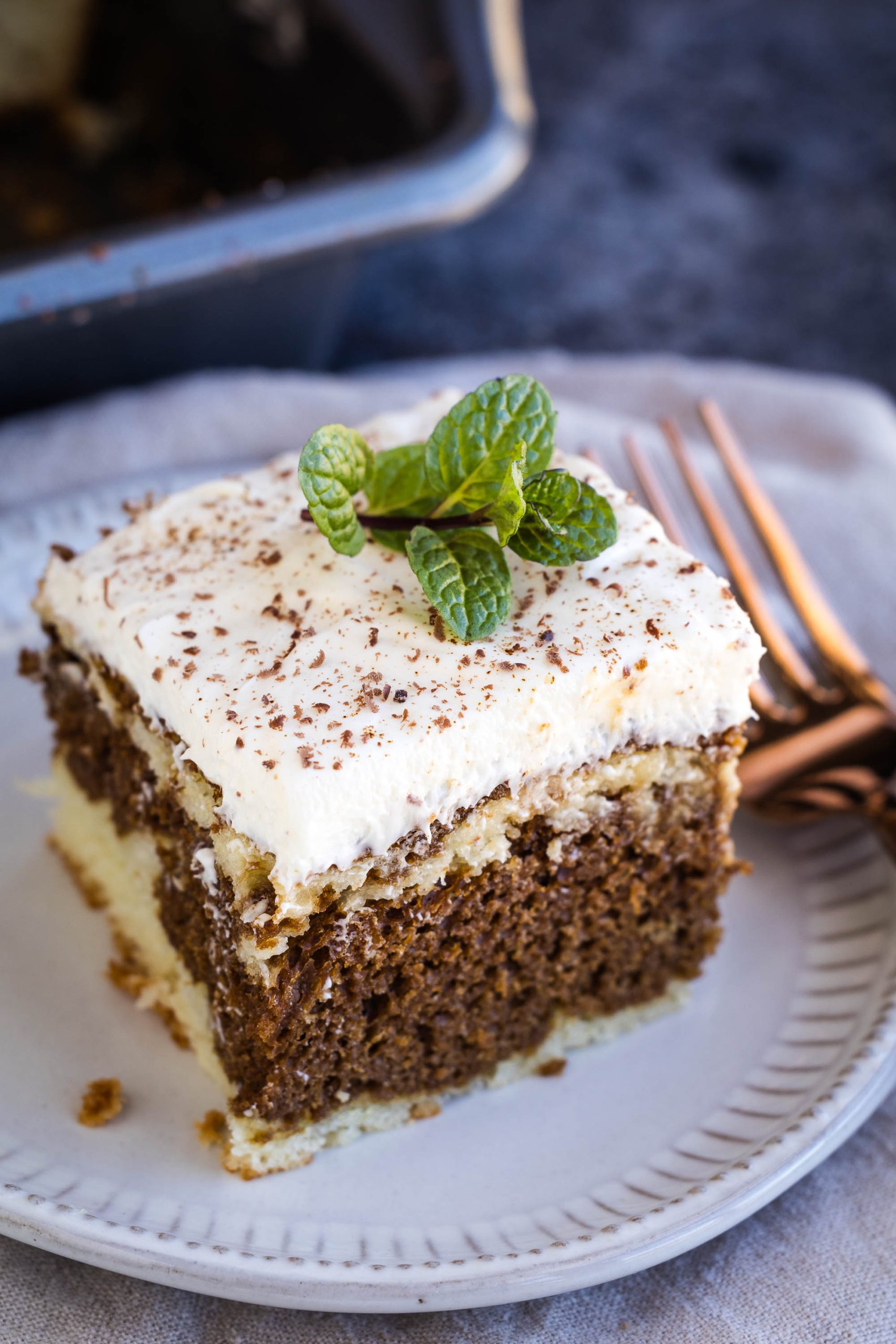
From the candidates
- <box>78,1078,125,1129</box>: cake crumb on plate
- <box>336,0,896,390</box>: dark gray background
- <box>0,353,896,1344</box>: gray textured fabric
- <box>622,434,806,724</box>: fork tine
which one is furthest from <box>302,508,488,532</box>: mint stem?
<box>336,0,896,390</box>: dark gray background

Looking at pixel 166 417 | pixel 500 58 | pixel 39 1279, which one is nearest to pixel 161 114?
pixel 500 58

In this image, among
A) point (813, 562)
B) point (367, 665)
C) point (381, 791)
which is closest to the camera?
point (381, 791)

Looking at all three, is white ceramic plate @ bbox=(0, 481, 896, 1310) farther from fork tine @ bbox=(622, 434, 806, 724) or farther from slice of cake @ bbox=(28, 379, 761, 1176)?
fork tine @ bbox=(622, 434, 806, 724)

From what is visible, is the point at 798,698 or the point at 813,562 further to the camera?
the point at 813,562

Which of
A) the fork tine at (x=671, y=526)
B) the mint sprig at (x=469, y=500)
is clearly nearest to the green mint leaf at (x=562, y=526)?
the mint sprig at (x=469, y=500)

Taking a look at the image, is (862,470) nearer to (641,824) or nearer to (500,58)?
(500,58)

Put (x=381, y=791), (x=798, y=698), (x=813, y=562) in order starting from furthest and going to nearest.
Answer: (x=813, y=562) < (x=798, y=698) < (x=381, y=791)

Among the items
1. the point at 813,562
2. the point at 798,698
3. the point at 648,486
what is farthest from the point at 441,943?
the point at 813,562

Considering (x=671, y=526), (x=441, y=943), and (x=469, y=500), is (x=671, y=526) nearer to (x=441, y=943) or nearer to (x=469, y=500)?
(x=469, y=500)

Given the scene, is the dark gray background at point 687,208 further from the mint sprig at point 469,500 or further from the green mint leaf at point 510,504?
the green mint leaf at point 510,504
